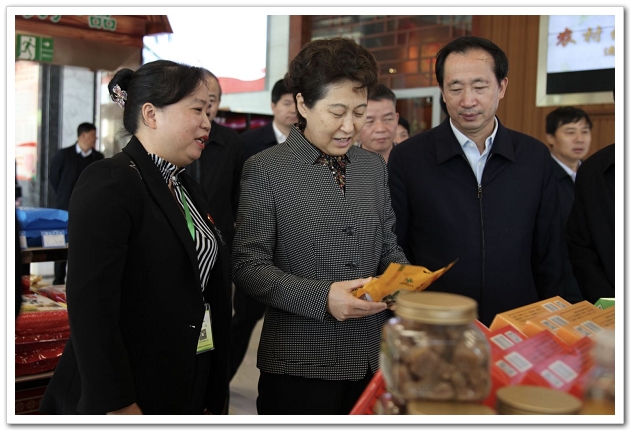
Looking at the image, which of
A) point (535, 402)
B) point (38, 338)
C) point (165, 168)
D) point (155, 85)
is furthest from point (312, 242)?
point (38, 338)

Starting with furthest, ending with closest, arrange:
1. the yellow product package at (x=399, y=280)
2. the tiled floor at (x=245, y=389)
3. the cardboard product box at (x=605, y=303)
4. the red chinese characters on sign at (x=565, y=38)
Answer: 1. the red chinese characters on sign at (x=565, y=38)
2. the tiled floor at (x=245, y=389)
3. the cardboard product box at (x=605, y=303)
4. the yellow product package at (x=399, y=280)

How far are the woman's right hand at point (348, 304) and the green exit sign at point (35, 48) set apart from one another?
470cm

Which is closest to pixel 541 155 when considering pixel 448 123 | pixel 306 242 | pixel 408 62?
pixel 448 123

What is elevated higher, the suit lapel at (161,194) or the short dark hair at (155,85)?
the short dark hair at (155,85)

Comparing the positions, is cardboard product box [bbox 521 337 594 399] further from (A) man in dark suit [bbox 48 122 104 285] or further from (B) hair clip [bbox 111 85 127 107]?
Result: (A) man in dark suit [bbox 48 122 104 285]

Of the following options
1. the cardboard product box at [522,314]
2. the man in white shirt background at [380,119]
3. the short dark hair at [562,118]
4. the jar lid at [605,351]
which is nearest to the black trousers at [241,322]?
the man in white shirt background at [380,119]

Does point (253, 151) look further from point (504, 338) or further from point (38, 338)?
point (504, 338)

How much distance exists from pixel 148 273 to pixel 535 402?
1017 millimetres

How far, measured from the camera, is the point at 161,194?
1.71 m

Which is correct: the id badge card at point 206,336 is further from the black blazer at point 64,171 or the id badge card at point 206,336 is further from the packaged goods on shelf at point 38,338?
the black blazer at point 64,171

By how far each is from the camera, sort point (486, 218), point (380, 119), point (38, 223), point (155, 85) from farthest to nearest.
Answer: point (380, 119) → point (38, 223) → point (486, 218) → point (155, 85)

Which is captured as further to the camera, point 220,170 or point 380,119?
point 220,170

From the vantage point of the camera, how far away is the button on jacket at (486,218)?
220 centimetres

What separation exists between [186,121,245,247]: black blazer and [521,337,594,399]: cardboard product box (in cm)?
303
